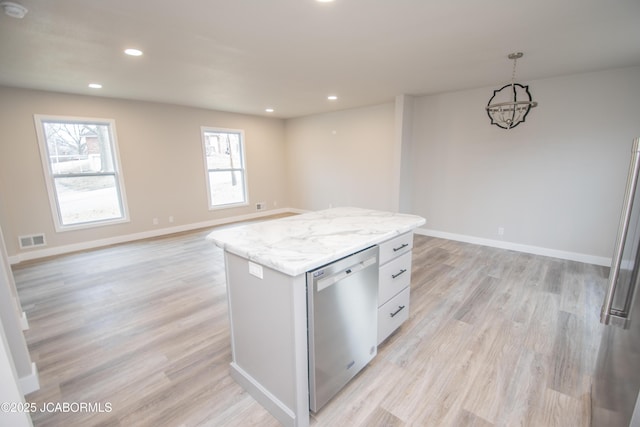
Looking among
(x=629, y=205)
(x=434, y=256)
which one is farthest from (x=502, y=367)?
(x=434, y=256)

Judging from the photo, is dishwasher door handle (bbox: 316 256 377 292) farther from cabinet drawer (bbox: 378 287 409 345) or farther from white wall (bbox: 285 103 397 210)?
white wall (bbox: 285 103 397 210)

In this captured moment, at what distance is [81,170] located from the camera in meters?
4.64

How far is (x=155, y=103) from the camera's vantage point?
5.21 meters

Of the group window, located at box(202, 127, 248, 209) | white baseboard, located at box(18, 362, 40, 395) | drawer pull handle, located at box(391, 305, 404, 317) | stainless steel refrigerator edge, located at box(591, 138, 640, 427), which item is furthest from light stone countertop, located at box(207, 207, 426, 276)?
window, located at box(202, 127, 248, 209)

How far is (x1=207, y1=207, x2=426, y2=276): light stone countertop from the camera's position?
142cm

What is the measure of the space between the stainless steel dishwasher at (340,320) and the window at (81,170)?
504cm

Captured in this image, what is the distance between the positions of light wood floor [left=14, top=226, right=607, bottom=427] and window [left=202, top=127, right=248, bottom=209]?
292 cm

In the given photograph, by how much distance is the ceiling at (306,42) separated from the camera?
2.02 meters

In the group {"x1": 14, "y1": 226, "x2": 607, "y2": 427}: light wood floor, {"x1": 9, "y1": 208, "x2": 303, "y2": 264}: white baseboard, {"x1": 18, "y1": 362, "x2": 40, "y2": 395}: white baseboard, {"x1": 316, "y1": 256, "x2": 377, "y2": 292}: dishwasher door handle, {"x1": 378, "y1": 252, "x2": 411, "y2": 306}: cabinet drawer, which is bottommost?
{"x1": 14, "y1": 226, "x2": 607, "y2": 427}: light wood floor

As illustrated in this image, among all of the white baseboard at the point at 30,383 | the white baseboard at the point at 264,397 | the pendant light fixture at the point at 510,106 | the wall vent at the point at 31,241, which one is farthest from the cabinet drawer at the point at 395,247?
the wall vent at the point at 31,241

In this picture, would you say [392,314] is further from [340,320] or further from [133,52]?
[133,52]

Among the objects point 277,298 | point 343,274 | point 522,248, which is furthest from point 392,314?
point 522,248

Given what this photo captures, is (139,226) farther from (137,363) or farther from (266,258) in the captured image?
(266,258)

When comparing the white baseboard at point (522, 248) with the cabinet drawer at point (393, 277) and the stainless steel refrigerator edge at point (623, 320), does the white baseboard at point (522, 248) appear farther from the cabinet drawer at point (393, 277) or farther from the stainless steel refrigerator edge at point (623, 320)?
the stainless steel refrigerator edge at point (623, 320)
